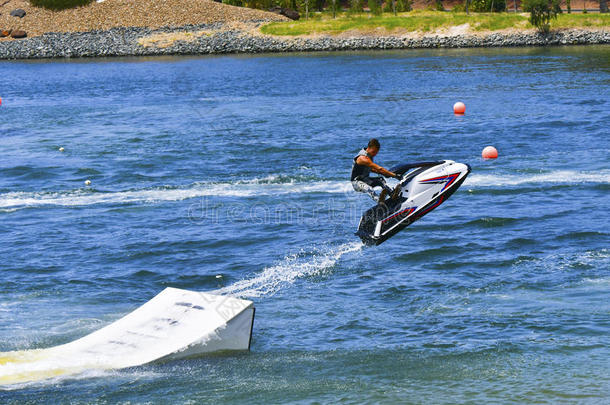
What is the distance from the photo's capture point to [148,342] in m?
14.8

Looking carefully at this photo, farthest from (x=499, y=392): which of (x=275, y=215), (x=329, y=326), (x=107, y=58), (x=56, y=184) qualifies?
(x=107, y=58)

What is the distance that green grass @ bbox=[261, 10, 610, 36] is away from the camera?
8770 centimetres

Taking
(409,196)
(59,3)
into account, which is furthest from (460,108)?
(59,3)

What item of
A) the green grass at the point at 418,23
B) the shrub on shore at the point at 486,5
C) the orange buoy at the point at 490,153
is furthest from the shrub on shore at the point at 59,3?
the orange buoy at the point at 490,153

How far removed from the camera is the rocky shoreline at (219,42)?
285 ft

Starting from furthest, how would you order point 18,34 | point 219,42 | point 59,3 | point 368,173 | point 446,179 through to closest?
point 59,3, point 18,34, point 219,42, point 446,179, point 368,173

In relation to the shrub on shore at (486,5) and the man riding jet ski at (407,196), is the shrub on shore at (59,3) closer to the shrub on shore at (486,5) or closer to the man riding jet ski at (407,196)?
the shrub on shore at (486,5)

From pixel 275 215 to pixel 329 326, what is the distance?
30.2 ft

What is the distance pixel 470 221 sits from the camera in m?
24.2

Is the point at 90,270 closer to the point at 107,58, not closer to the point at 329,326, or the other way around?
the point at 329,326

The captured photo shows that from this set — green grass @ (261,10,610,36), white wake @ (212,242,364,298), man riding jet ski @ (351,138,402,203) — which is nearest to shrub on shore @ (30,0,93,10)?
green grass @ (261,10,610,36)

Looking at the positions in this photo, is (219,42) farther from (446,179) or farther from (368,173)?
(368,173)

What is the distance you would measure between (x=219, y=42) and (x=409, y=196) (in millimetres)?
81024

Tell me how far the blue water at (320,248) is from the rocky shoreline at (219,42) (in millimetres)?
38983
